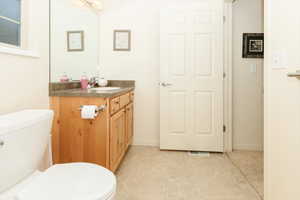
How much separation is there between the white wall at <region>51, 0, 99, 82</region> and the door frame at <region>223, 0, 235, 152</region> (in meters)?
1.81

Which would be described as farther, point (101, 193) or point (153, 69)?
point (153, 69)

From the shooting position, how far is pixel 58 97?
1.75 m

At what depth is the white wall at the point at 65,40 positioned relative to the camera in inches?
74.4

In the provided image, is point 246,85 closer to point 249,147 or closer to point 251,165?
point 249,147

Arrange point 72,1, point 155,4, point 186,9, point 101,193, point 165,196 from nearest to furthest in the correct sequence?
point 101,193 < point 165,196 < point 72,1 < point 186,9 < point 155,4

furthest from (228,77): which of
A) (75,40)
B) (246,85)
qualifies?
(75,40)

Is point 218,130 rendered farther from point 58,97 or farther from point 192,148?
point 58,97

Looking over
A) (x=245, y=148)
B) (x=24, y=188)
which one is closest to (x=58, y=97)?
(x=24, y=188)

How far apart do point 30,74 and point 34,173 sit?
0.74 m

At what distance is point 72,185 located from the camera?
0.96m

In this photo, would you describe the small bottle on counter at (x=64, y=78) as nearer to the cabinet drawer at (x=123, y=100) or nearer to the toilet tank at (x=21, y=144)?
the cabinet drawer at (x=123, y=100)

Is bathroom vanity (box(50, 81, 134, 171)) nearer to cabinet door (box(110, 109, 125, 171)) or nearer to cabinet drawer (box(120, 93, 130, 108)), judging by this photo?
cabinet door (box(110, 109, 125, 171))

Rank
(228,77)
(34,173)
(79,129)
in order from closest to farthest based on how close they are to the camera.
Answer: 1. (34,173)
2. (79,129)
3. (228,77)

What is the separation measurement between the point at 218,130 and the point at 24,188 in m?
2.38
